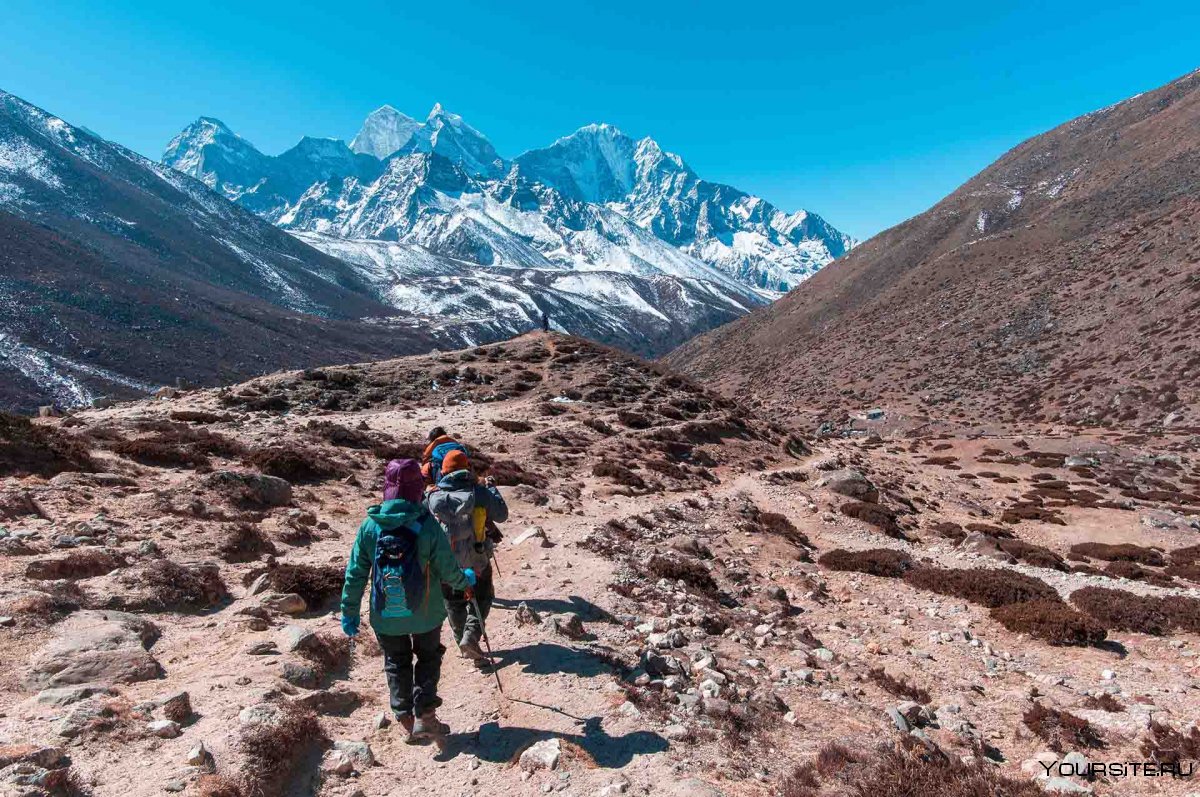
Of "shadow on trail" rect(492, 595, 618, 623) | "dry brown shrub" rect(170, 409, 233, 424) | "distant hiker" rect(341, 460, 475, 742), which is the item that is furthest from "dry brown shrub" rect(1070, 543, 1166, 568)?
"dry brown shrub" rect(170, 409, 233, 424)

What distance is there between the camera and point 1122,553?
21.4 metres

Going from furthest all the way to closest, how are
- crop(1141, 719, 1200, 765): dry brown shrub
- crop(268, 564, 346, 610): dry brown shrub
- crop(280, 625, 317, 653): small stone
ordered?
crop(268, 564, 346, 610): dry brown shrub
crop(280, 625, 317, 653): small stone
crop(1141, 719, 1200, 765): dry brown shrub

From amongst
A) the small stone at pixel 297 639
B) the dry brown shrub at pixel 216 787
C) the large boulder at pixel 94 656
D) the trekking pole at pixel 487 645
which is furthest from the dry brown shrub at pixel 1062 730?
the large boulder at pixel 94 656

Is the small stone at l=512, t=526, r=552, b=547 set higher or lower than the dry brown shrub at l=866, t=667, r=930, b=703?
higher

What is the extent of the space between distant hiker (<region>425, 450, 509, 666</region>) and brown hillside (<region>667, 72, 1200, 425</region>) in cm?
6492

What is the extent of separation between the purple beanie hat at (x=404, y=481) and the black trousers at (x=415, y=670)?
1527 millimetres

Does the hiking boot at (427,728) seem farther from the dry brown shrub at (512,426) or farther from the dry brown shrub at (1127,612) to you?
the dry brown shrub at (512,426)

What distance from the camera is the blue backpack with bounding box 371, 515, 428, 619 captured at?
6082 mm

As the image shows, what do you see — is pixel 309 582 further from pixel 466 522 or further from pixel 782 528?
pixel 782 528

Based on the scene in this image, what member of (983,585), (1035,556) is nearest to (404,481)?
(983,585)

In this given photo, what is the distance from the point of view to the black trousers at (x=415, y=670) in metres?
6.36

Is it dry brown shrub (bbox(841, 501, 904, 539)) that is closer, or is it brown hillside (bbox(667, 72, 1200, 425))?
dry brown shrub (bbox(841, 501, 904, 539))

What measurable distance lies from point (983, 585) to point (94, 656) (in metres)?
17.1

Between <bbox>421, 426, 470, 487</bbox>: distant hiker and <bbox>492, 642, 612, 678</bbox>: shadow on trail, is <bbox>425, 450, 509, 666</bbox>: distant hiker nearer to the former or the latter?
<bbox>421, 426, 470, 487</bbox>: distant hiker
